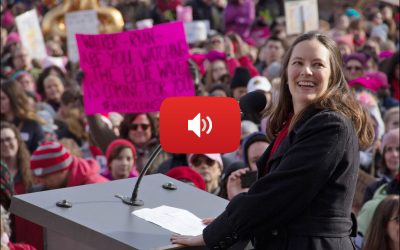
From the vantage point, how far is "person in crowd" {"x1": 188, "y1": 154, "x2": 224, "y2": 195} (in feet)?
22.1

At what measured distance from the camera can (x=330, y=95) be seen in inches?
123

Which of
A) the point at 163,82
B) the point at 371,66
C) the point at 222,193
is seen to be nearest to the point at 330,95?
the point at 222,193

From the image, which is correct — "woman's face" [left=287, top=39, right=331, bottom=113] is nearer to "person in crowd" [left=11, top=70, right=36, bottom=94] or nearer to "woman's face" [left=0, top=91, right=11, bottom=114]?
"woman's face" [left=0, top=91, right=11, bottom=114]

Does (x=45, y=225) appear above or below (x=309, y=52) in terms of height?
below

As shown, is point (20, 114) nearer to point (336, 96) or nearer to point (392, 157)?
point (392, 157)

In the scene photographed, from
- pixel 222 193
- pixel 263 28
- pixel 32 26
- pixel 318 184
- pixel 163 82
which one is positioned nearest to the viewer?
pixel 318 184

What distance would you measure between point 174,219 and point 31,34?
10.1m

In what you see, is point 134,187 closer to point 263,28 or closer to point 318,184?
point 318,184

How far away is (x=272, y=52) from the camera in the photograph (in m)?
12.5

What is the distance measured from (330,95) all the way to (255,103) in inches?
11.7

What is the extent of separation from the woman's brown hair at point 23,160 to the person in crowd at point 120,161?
0.61 meters

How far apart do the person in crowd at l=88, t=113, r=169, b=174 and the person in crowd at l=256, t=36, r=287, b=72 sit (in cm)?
448

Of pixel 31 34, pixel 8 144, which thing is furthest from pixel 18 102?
pixel 31 34

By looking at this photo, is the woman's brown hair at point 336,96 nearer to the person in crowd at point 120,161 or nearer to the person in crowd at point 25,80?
the person in crowd at point 120,161
